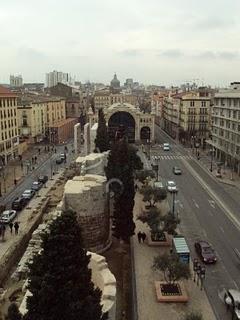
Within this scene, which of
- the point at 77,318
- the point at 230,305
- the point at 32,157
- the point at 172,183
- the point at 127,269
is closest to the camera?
the point at 77,318

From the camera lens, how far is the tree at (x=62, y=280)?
65.6 feet

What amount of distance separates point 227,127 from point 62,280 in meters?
78.2

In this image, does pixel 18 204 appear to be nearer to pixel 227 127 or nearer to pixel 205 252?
pixel 205 252

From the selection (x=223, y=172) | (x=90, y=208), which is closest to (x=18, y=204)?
(x=90, y=208)

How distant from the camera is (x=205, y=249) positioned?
42.4m

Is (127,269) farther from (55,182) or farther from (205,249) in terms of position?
(55,182)

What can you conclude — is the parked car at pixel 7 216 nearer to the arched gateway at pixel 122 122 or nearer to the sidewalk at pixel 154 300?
the sidewalk at pixel 154 300

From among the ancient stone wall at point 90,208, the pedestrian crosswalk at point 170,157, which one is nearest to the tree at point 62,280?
the ancient stone wall at point 90,208

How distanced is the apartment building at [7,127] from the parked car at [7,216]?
35404mm

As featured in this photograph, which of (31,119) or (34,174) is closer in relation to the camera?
(34,174)

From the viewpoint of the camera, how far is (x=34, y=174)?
276 feet

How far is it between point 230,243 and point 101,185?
1576 centimetres

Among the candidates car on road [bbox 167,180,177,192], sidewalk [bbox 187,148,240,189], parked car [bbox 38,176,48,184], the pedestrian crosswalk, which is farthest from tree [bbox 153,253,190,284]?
the pedestrian crosswalk

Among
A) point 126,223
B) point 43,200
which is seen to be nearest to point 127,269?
point 126,223
